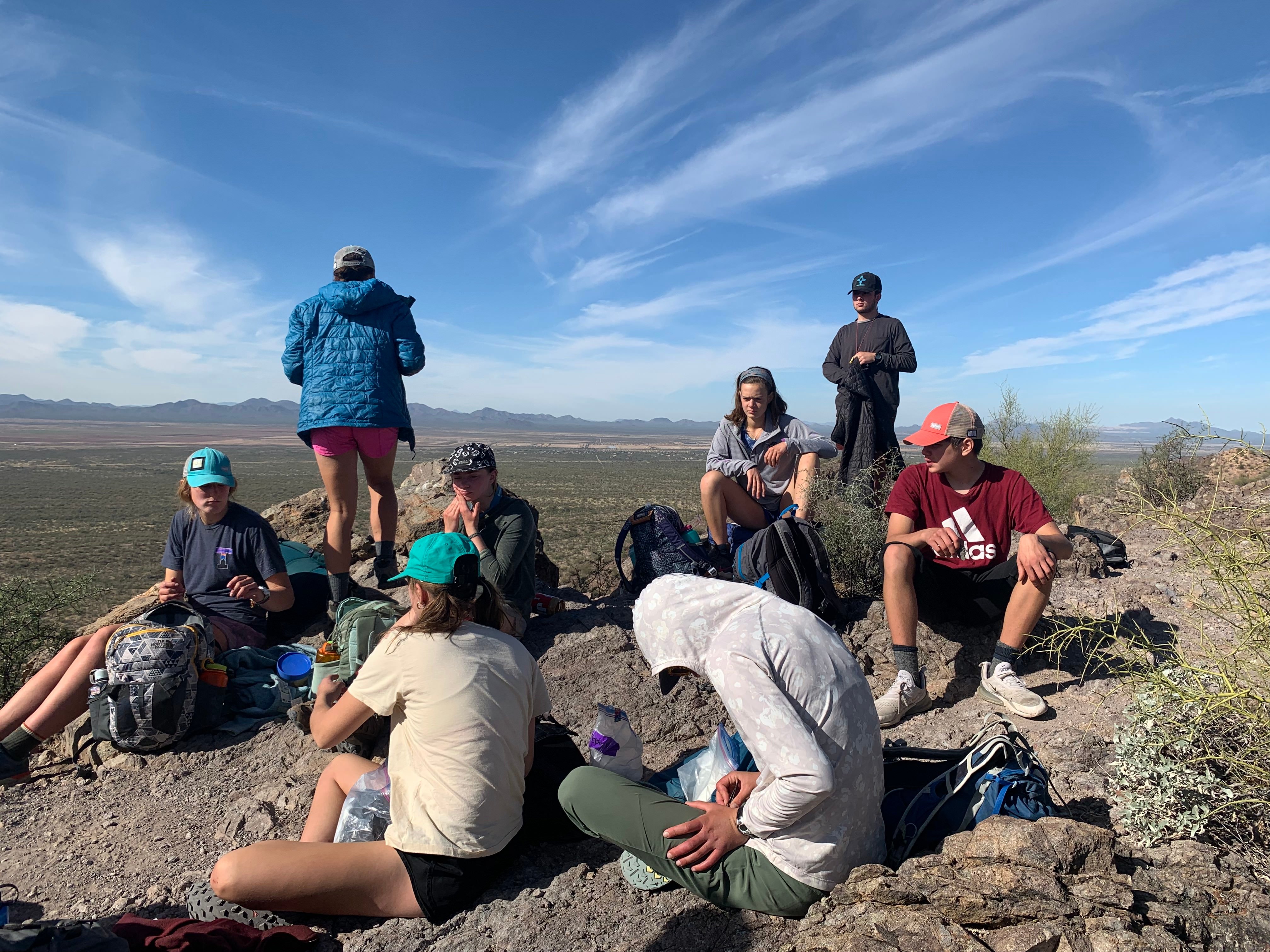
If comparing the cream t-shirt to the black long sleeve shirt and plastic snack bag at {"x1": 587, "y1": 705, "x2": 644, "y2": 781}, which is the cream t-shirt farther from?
the black long sleeve shirt

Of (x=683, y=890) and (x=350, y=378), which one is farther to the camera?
(x=350, y=378)

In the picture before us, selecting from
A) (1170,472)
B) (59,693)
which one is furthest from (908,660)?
(1170,472)

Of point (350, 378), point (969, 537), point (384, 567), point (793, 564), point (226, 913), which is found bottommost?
point (226, 913)

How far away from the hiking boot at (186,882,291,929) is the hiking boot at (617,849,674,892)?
3.89 ft

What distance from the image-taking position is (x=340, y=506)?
491 cm

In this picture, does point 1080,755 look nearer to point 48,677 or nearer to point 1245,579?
point 1245,579

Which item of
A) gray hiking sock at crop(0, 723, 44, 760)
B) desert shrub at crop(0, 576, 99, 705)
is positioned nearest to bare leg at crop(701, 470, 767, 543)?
gray hiking sock at crop(0, 723, 44, 760)

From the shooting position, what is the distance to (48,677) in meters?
3.93

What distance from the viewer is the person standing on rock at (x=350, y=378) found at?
481cm

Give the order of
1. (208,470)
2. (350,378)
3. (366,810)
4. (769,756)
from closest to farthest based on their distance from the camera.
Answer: (769,756)
(366,810)
(208,470)
(350,378)

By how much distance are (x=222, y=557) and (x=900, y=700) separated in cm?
397

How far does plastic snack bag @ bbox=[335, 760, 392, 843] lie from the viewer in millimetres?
2799

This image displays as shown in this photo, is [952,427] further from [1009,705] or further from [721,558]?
[721,558]

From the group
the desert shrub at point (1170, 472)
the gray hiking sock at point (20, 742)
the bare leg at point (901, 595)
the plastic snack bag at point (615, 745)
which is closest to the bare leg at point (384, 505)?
the gray hiking sock at point (20, 742)
